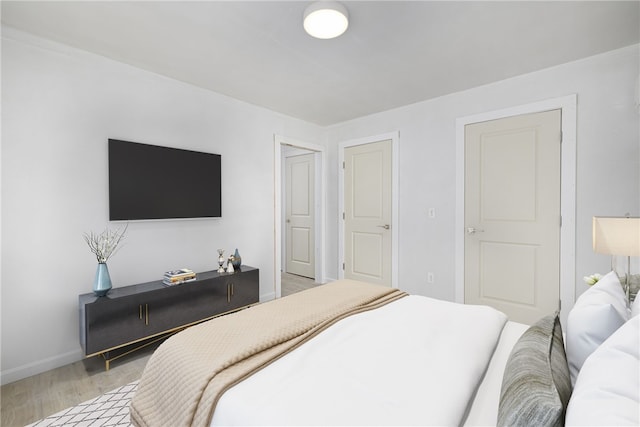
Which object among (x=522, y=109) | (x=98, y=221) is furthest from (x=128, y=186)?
(x=522, y=109)

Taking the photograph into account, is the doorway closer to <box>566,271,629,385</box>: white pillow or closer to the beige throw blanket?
the beige throw blanket

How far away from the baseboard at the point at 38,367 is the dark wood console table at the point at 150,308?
23 centimetres

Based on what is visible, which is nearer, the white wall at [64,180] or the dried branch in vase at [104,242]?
the white wall at [64,180]

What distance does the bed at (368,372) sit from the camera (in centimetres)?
77

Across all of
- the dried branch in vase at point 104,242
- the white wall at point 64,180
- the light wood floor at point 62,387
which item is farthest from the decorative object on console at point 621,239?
the dried branch in vase at point 104,242

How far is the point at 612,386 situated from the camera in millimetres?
616

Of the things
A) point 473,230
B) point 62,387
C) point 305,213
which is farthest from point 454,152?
point 62,387

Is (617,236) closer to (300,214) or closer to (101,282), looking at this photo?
(101,282)

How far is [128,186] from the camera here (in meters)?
2.54

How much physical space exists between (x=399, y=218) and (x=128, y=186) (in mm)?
2914

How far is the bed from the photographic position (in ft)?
2.51

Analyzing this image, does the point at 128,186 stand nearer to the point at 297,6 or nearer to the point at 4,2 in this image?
the point at 4,2

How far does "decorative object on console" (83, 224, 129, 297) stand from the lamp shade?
10.7ft

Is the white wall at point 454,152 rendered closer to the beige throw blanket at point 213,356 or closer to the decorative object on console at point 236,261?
the decorative object on console at point 236,261
